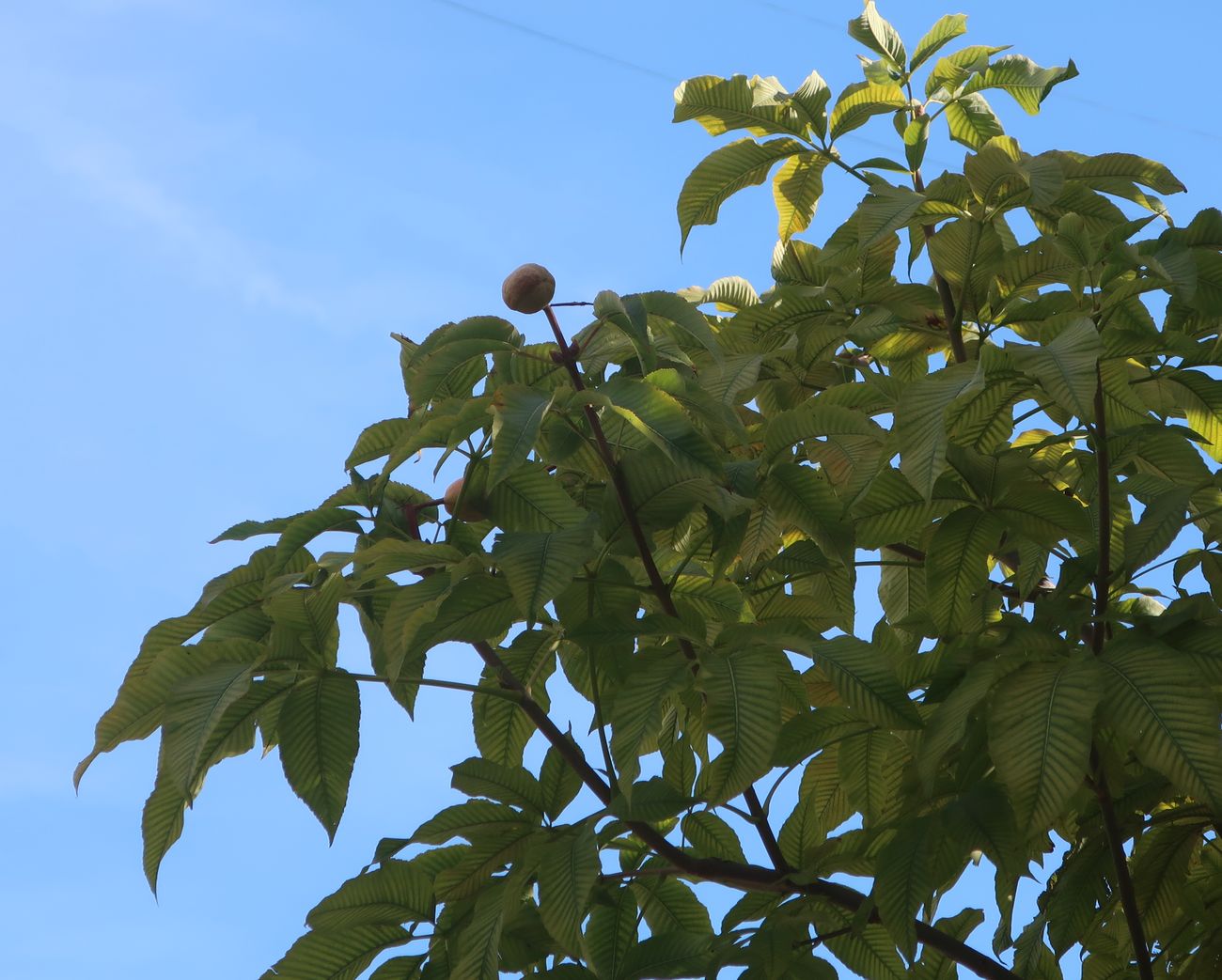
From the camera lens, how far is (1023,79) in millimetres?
1577

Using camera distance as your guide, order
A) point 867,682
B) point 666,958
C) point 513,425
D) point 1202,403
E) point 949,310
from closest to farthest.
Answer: point 513,425
point 867,682
point 666,958
point 1202,403
point 949,310

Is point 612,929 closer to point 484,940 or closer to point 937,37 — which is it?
point 484,940

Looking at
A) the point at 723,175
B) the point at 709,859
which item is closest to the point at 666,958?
the point at 709,859

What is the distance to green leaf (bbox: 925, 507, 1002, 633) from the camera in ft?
4.17

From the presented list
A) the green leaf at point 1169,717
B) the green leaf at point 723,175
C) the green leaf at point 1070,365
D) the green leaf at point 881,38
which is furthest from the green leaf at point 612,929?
the green leaf at point 881,38

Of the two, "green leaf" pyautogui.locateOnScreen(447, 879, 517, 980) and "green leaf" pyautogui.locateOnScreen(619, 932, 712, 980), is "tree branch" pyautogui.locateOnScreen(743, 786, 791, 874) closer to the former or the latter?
"green leaf" pyautogui.locateOnScreen(619, 932, 712, 980)

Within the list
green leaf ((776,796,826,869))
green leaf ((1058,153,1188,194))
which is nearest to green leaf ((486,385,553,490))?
green leaf ((776,796,826,869))

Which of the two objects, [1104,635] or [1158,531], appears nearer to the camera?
[1158,531]

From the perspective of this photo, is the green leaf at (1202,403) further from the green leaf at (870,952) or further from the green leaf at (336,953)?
the green leaf at (336,953)

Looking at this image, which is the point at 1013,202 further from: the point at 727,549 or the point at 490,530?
the point at 490,530

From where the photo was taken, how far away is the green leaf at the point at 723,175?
61.4 inches

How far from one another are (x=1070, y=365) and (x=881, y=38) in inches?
29.3

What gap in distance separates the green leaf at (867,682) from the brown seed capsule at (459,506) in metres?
0.31

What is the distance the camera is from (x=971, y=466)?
1.24 m
